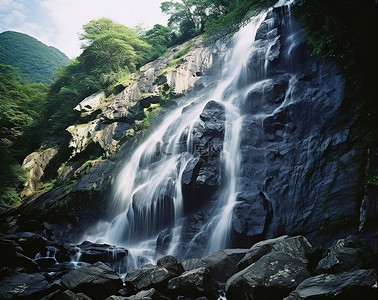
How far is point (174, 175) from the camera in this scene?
1054cm

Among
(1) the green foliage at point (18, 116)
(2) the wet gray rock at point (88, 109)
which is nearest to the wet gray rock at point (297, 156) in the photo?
(2) the wet gray rock at point (88, 109)

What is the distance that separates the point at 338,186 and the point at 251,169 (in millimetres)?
2885

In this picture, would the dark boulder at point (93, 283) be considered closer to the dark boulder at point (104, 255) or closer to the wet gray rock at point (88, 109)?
the dark boulder at point (104, 255)

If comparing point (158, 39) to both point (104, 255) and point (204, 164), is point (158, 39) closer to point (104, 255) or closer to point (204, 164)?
point (204, 164)

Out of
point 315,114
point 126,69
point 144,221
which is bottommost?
point 144,221

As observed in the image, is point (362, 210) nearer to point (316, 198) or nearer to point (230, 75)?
point (316, 198)

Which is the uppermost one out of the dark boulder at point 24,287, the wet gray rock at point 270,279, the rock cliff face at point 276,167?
the rock cliff face at point 276,167

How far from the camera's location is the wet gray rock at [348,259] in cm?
419

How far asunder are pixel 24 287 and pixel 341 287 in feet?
21.4

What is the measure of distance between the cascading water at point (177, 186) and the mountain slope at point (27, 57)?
4682 centimetres

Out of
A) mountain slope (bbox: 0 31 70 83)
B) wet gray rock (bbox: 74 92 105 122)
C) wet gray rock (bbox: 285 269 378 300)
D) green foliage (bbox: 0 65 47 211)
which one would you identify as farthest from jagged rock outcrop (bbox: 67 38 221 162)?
mountain slope (bbox: 0 31 70 83)

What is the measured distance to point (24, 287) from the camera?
5754 millimetres

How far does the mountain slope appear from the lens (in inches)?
2071

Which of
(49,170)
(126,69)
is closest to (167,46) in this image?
(126,69)
